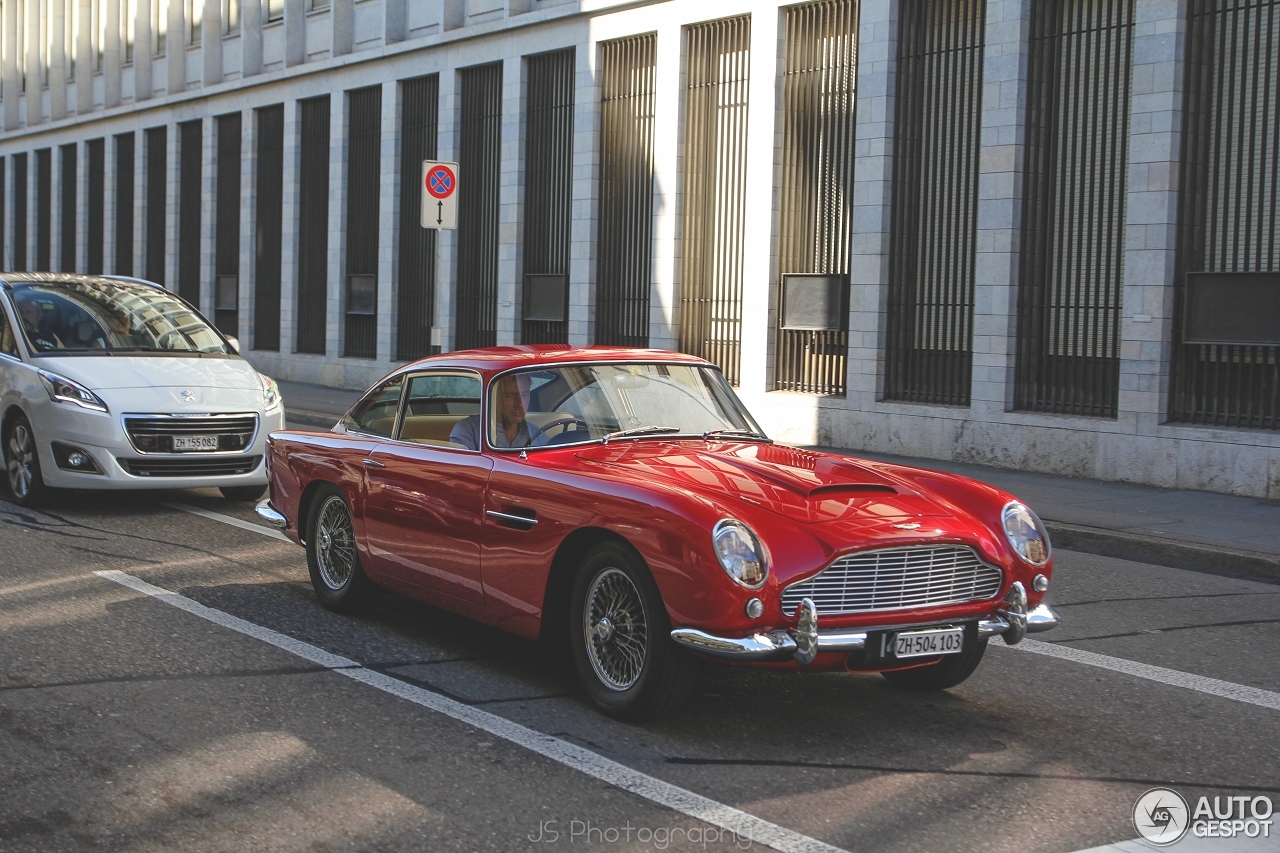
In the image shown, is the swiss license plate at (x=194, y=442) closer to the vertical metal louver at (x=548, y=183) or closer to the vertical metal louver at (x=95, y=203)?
the vertical metal louver at (x=548, y=183)

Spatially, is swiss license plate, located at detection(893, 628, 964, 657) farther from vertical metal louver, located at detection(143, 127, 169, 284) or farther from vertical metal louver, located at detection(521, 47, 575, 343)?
vertical metal louver, located at detection(143, 127, 169, 284)

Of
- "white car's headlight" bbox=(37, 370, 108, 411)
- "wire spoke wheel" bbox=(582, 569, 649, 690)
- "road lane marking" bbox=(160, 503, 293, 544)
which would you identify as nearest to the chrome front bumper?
"wire spoke wheel" bbox=(582, 569, 649, 690)

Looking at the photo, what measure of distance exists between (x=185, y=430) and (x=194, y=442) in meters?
0.11

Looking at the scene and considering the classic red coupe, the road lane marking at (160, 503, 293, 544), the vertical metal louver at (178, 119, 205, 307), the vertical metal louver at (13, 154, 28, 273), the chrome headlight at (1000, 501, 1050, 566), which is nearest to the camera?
the classic red coupe

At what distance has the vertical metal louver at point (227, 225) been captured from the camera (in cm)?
3238

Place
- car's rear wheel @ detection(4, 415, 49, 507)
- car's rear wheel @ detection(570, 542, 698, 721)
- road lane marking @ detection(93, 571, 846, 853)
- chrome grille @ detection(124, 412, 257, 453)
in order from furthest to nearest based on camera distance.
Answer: car's rear wheel @ detection(4, 415, 49, 507) → chrome grille @ detection(124, 412, 257, 453) → car's rear wheel @ detection(570, 542, 698, 721) → road lane marking @ detection(93, 571, 846, 853)

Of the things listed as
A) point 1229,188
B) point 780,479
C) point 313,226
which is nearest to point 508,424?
point 780,479

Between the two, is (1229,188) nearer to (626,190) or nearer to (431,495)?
(626,190)

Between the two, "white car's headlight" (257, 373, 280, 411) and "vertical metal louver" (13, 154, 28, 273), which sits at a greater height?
"vertical metal louver" (13, 154, 28, 273)

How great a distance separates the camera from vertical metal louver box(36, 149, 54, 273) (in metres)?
42.3

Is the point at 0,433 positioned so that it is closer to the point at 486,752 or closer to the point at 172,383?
the point at 172,383

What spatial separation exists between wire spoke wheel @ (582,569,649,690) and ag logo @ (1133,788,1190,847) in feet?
5.90

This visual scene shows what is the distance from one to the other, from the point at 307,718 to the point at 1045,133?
12.4 m

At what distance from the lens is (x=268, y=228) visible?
31062mm
